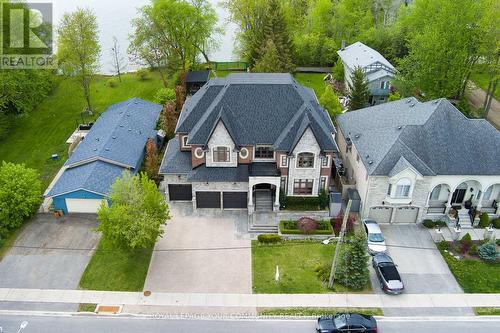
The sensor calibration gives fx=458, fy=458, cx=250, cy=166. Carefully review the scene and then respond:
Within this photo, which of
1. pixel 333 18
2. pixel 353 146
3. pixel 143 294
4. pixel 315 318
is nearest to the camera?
pixel 315 318

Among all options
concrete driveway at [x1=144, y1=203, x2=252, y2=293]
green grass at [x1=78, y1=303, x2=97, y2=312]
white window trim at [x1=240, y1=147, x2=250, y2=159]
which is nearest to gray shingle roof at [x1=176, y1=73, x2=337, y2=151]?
white window trim at [x1=240, y1=147, x2=250, y2=159]

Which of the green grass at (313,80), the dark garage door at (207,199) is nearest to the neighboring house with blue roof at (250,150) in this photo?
the dark garage door at (207,199)

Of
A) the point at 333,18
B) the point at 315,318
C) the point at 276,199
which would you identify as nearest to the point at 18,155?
the point at 276,199

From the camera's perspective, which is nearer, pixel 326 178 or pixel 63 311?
pixel 63 311

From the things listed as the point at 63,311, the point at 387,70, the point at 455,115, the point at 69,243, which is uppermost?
the point at 387,70

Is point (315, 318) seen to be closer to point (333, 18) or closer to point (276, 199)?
point (276, 199)

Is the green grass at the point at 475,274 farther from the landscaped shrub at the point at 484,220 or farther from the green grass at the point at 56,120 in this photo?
the green grass at the point at 56,120
